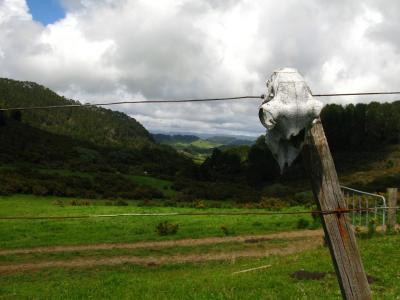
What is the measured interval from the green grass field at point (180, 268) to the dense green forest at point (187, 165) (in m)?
22.6

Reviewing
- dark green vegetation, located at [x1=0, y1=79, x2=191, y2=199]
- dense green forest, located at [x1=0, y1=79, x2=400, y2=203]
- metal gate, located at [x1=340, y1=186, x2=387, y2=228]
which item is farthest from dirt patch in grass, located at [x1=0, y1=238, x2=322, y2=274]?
dark green vegetation, located at [x1=0, y1=79, x2=191, y2=199]

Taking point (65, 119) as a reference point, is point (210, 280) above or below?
below

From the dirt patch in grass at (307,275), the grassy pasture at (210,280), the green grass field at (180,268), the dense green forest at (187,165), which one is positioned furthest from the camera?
the dense green forest at (187,165)

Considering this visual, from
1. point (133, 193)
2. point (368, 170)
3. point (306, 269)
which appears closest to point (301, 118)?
point (306, 269)

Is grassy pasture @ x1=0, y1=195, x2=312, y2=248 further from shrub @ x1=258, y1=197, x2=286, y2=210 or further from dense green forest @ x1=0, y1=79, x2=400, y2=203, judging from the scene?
dense green forest @ x1=0, y1=79, x2=400, y2=203

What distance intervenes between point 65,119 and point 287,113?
15019 centimetres

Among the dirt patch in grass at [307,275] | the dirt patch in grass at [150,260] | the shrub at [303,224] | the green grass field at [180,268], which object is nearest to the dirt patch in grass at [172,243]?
the green grass field at [180,268]

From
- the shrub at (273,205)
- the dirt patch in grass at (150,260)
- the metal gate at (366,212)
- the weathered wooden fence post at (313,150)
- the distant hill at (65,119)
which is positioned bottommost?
the dirt patch in grass at (150,260)

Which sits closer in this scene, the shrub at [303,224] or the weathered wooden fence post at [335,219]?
the weathered wooden fence post at [335,219]

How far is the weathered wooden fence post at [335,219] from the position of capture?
3678mm

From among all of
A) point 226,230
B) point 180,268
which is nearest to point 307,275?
point 180,268

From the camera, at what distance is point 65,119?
481 feet

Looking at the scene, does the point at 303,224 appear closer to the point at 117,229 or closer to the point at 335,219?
the point at 117,229

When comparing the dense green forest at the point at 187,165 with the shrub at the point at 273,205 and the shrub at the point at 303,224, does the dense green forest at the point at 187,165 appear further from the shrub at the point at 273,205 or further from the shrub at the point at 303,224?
the shrub at the point at 303,224
